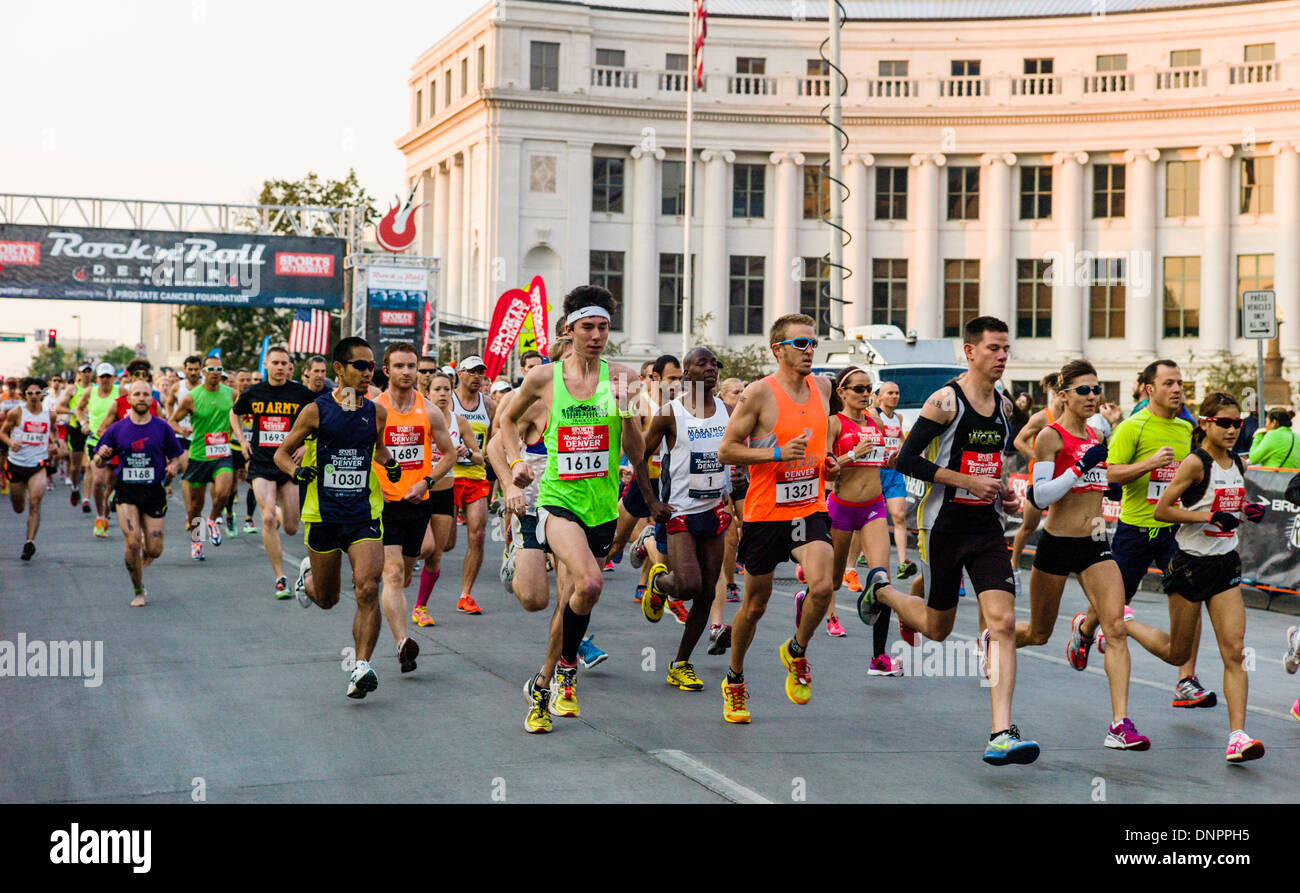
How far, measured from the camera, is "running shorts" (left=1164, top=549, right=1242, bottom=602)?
7.59 meters

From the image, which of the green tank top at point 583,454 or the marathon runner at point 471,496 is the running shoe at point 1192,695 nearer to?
the green tank top at point 583,454

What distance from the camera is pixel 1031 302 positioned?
54.2 m

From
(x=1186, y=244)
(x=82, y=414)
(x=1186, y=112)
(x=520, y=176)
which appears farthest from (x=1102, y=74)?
(x=82, y=414)

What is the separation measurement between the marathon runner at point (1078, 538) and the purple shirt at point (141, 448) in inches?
310

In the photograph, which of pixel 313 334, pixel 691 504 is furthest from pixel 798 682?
pixel 313 334

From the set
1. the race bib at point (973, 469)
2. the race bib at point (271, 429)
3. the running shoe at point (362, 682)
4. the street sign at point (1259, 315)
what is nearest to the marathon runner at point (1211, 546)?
the race bib at point (973, 469)

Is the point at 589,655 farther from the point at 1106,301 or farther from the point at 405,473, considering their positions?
the point at 1106,301

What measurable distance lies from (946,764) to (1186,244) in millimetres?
49701

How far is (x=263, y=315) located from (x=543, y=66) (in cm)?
1314

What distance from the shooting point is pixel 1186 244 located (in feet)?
173

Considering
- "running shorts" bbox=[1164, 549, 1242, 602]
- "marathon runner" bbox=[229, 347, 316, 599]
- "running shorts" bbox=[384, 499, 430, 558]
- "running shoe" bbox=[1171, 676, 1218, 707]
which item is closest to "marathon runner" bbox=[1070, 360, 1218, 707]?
"running shoe" bbox=[1171, 676, 1218, 707]

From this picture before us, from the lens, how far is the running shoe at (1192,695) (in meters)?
8.51

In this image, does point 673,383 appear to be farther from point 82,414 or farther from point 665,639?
point 82,414

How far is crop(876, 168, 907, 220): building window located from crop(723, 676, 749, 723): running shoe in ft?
159
